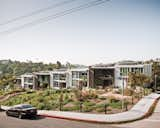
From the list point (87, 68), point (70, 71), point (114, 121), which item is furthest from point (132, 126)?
point (70, 71)

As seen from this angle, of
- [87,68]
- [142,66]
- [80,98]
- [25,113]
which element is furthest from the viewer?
[87,68]

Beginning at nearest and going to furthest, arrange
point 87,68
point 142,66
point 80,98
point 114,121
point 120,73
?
point 114,121 < point 80,98 < point 142,66 < point 120,73 < point 87,68

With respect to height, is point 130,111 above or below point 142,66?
below

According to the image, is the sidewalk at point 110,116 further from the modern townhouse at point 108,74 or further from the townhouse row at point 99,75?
the modern townhouse at point 108,74

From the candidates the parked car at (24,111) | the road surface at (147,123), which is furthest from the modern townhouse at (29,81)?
the road surface at (147,123)

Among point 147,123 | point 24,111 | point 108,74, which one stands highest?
point 108,74

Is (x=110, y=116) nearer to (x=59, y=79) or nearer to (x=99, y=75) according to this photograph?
(x=99, y=75)

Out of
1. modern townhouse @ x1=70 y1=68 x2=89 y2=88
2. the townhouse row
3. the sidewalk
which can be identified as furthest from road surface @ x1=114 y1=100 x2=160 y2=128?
modern townhouse @ x1=70 y1=68 x2=89 y2=88

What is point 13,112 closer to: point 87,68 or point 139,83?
point 139,83

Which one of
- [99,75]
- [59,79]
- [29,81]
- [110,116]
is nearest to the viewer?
[110,116]

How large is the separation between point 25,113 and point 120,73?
1442 inches


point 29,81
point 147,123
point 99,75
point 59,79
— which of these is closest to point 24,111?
point 147,123

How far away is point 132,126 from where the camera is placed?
18.7 m

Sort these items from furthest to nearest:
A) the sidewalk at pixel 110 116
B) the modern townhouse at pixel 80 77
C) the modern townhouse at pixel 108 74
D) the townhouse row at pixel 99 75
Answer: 1. the modern townhouse at pixel 80 77
2. the modern townhouse at pixel 108 74
3. the townhouse row at pixel 99 75
4. the sidewalk at pixel 110 116
